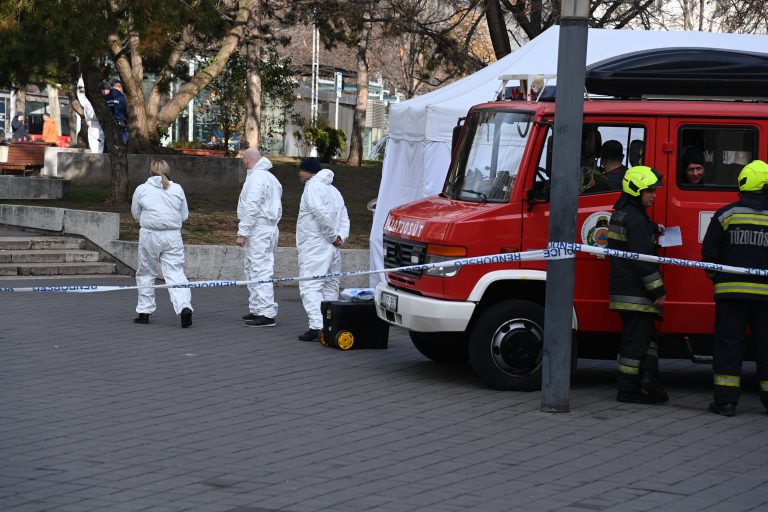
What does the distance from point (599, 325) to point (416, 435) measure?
88.1 inches

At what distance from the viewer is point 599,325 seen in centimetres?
951

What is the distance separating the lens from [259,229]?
41.7 feet

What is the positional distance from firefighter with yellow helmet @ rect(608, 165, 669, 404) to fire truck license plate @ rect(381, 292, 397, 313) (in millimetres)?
1864

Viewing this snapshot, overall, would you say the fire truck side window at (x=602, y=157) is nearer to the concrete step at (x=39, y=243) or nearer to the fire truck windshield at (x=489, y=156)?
the fire truck windshield at (x=489, y=156)

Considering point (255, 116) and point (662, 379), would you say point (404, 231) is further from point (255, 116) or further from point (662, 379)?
point (255, 116)

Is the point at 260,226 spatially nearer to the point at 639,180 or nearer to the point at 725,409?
the point at 639,180

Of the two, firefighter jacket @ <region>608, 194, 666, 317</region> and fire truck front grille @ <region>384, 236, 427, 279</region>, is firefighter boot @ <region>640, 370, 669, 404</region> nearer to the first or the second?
firefighter jacket @ <region>608, 194, 666, 317</region>

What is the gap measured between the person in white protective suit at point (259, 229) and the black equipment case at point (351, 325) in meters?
1.27

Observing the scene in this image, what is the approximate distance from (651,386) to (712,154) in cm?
194

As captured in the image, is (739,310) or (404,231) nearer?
(739,310)

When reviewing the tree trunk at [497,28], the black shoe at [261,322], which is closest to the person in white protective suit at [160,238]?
the black shoe at [261,322]

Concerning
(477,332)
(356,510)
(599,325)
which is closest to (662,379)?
(599,325)

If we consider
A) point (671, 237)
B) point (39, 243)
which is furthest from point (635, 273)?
point (39, 243)

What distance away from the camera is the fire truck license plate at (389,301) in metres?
9.97
